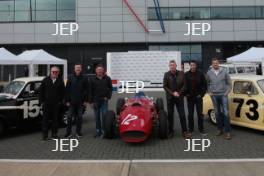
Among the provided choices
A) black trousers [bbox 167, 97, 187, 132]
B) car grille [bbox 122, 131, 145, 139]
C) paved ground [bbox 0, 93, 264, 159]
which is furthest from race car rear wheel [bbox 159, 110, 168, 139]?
car grille [bbox 122, 131, 145, 139]

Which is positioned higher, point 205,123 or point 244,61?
point 244,61

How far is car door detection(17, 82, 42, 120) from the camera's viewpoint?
34.2ft

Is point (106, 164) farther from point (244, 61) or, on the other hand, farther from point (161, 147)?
point (244, 61)

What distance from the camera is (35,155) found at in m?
8.20

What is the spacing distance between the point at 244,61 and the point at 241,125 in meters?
14.8

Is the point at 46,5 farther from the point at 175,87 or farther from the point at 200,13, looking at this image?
the point at 175,87

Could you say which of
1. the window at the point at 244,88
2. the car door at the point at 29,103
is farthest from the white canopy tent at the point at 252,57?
the car door at the point at 29,103

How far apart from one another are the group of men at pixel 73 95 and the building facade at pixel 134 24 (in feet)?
108

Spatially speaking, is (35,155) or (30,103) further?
(30,103)

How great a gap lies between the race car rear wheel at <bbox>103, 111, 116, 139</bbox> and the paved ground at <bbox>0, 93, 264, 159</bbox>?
0.56 feet

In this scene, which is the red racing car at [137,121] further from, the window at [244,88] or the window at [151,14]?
the window at [151,14]

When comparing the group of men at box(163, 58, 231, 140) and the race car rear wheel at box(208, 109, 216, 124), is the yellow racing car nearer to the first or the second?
the group of men at box(163, 58, 231, 140)

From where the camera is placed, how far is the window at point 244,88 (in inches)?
404

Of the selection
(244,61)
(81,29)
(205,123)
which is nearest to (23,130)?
(205,123)
